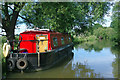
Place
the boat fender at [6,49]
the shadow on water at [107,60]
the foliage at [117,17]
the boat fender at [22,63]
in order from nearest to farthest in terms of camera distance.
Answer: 1. the boat fender at [6,49]
2. the boat fender at [22,63]
3. the shadow on water at [107,60]
4. the foliage at [117,17]

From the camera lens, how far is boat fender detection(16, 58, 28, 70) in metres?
7.74

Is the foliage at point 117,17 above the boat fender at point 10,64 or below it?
above

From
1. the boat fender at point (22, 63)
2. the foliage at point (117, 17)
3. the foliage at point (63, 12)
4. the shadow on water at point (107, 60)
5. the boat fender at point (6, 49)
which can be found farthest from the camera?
the foliage at point (117, 17)

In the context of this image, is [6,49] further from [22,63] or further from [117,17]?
[117,17]

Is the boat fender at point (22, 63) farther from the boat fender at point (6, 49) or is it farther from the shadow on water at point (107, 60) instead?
the shadow on water at point (107, 60)

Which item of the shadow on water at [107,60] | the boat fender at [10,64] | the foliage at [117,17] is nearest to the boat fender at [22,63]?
the boat fender at [10,64]

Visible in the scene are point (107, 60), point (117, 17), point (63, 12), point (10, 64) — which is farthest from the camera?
point (117, 17)

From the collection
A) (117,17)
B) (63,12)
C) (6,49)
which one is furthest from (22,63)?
(117,17)

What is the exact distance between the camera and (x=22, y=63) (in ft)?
26.2

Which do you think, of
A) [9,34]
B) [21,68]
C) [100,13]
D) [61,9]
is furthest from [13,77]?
[100,13]

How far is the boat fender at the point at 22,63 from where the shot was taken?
25.4ft

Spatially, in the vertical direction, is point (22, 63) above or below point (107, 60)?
above

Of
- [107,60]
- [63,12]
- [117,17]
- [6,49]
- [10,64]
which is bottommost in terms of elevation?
[107,60]

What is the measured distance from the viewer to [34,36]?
9.43 m
